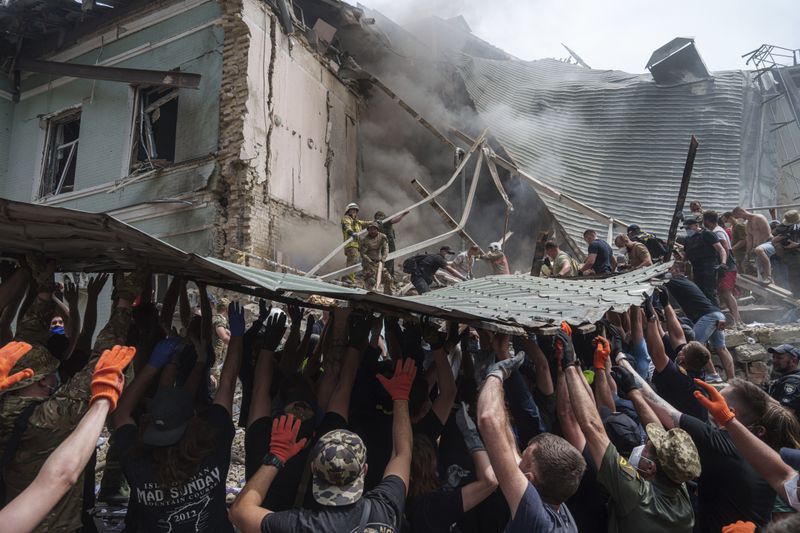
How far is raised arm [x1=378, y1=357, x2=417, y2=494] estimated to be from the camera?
2.25 m

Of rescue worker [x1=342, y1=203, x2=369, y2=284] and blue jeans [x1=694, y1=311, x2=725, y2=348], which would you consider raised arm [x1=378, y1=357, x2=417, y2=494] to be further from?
rescue worker [x1=342, y1=203, x2=369, y2=284]

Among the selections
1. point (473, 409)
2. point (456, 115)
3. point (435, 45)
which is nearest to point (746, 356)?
point (473, 409)

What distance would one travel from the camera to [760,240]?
27.9 ft

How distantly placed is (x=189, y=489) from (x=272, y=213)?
7.90 m

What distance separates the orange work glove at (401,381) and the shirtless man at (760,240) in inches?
313

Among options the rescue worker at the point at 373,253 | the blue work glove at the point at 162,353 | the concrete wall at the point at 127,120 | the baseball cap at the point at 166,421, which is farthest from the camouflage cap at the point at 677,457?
the concrete wall at the point at 127,120

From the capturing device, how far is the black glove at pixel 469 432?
8.19 feet

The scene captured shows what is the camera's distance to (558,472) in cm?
203

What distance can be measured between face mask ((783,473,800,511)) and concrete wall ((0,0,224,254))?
8.83 m

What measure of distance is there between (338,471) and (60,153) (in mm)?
12875

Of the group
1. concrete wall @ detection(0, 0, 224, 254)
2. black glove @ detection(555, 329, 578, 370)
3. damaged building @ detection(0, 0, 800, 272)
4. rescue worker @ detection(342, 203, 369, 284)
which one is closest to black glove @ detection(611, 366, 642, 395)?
black glove @ detection(555, 329, 578, 370)

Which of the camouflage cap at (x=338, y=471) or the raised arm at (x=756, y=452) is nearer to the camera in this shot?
the camouflage cap at (x=338, y=471)

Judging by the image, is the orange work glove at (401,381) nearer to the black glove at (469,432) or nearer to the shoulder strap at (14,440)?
the black glove at (469,432)

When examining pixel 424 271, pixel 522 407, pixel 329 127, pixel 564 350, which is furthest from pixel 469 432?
pixel 329 127
